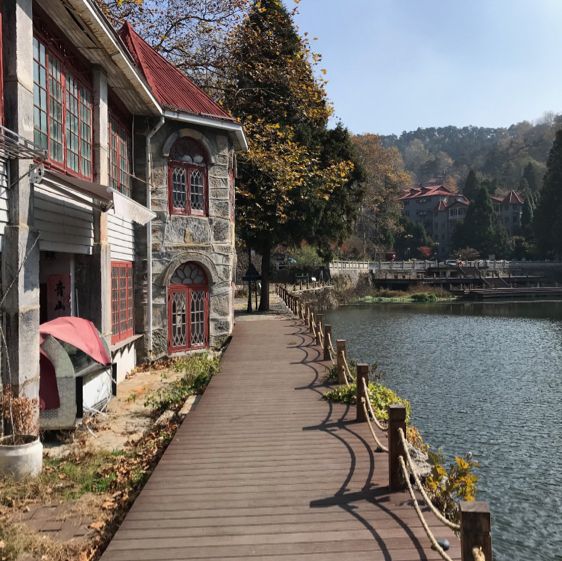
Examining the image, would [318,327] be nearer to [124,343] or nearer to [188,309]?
[188,309]

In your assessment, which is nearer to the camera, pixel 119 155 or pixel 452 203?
pixel 119 155

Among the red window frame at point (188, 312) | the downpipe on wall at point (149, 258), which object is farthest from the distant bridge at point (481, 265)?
the downpipe on wall at point (149, 258)

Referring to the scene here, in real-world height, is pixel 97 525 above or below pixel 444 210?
below

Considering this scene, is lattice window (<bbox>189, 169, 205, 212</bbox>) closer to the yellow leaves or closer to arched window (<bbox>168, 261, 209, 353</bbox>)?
arched window (<bbox>168, 261, 209, 353</bbox>)

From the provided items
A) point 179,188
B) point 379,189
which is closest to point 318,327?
point 179,188

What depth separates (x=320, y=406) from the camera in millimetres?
10203

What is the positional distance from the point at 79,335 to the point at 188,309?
795 centimetres

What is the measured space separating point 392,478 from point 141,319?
37.1ft

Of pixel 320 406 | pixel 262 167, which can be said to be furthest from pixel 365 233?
pixel 320 406

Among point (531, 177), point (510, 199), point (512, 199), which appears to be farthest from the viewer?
point (531, 177)


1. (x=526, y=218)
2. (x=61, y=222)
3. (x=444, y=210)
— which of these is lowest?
(x=61, y=222)

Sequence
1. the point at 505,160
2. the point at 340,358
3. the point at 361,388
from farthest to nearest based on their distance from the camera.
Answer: the point at 505,160, the point at 340,358, the point at 361,388

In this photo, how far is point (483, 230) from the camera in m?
86.0

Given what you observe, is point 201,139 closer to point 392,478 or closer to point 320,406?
point 320,406
